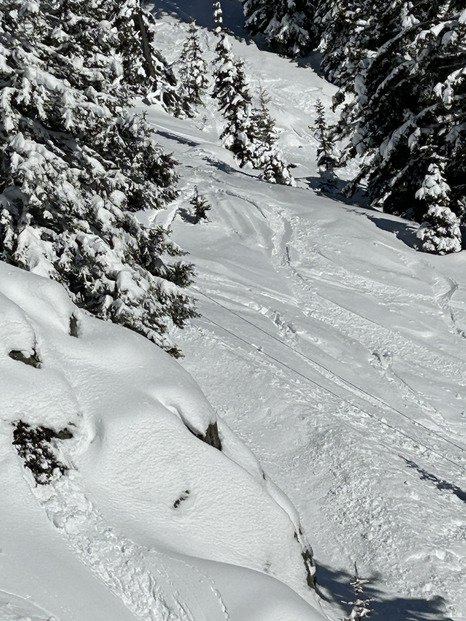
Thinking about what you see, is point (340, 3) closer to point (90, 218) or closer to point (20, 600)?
point (90, 218)

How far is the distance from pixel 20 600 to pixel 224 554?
2319 millimetres

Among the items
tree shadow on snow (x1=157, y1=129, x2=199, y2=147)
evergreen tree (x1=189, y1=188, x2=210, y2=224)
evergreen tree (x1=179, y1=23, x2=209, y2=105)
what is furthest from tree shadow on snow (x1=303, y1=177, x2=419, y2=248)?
evergreen tree (x1=179, y1=23, x2=209, y2=105)

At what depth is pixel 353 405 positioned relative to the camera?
14516 mm

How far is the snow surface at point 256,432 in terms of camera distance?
215 inches

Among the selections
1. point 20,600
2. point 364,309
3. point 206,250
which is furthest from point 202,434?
point 206,250

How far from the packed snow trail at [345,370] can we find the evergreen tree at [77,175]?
3294 millimetres

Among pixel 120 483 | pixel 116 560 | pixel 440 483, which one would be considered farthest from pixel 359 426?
pixel 116 560

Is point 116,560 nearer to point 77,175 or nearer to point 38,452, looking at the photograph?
point 38,452

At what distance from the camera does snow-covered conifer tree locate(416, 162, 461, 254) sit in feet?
72.7

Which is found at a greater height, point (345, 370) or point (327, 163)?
point (327, 163)

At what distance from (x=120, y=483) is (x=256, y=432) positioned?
23.9 ft

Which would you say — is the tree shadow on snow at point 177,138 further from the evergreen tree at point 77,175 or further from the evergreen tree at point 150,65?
the evergreen tree at point 77,175

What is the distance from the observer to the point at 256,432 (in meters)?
13.2

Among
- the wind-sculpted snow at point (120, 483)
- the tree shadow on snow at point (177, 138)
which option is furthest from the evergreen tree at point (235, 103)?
the wind-sculpted snow at point (120, 483)
